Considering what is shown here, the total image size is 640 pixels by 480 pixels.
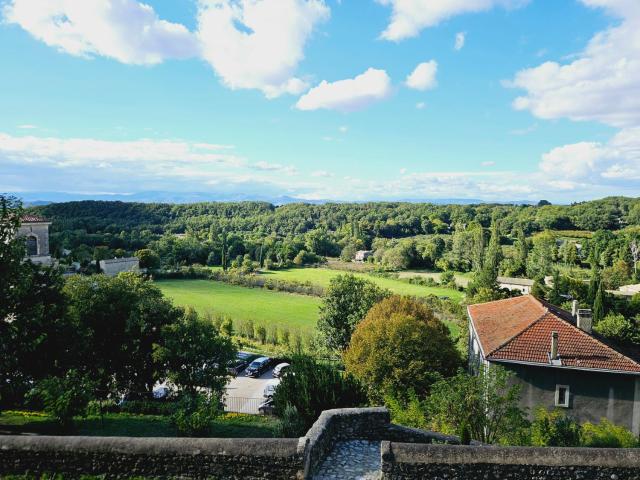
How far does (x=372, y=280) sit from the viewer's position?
221ft

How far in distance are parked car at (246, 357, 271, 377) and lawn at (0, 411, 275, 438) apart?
12.9 m

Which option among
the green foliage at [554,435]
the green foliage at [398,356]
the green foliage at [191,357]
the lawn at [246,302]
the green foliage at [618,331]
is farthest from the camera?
the lawn at [246,302]

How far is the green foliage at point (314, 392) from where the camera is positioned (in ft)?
40.2

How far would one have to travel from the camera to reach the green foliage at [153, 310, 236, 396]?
15516 millimetres

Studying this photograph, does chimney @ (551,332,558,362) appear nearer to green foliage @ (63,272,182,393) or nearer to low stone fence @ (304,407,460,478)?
low stone fence @ (304,407,460,478)

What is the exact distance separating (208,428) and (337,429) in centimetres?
316

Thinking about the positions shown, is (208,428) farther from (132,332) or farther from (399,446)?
(132,332)

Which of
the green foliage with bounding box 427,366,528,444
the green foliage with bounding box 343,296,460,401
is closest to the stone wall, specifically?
the green foliage with bounding box 427,366,528,444

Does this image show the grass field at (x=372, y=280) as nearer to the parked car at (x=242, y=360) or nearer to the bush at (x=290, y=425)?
the parked car at (x=242, y=360)

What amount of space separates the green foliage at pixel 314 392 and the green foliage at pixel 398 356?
222 inches

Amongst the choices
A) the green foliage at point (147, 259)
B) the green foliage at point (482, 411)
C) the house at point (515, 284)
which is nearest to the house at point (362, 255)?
the house at point (515, 284)

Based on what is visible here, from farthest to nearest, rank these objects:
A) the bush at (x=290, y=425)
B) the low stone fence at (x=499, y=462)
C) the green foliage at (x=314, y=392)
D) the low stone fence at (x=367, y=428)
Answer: the green foliage at (x=314, y=392), the bush at (x=290, y=425), the low stone fence at (x=367, y=428), the low stone fence at (x=499, y=462)

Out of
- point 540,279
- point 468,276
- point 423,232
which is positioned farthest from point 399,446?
point 423,232

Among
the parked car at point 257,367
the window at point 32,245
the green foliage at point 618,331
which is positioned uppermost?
the window at point 32,245
